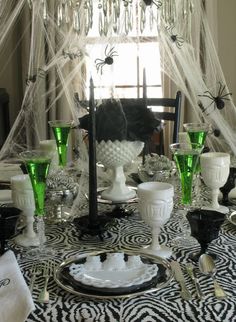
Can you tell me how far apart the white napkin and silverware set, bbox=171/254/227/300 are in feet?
1.07

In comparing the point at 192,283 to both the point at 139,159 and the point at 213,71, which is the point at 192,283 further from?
the point at 139,159

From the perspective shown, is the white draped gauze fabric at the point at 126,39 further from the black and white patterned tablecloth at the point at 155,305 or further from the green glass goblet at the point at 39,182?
the black and white patterned tablecloth at the point at 155,305

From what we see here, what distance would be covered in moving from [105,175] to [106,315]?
93cm

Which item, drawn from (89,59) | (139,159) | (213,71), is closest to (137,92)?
(139,159)

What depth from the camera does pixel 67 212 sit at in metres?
1.60

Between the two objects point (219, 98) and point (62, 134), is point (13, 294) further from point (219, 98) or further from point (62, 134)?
point (219, 98)

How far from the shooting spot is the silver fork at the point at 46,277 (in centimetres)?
106

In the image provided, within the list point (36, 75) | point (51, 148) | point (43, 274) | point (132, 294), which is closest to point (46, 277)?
point (43, 274)

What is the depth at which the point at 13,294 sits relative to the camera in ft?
3.46

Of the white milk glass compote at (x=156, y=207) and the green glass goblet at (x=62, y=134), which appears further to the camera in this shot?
the green glass goblet at (x=62, y=134)

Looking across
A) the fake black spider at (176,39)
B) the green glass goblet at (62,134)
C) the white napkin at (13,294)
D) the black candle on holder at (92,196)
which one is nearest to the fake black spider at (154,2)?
the fake black spider at (176,39)

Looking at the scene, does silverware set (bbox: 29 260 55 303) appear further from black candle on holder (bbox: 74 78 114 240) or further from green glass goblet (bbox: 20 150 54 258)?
black candle on holder (bbox: 74 78 114 240)

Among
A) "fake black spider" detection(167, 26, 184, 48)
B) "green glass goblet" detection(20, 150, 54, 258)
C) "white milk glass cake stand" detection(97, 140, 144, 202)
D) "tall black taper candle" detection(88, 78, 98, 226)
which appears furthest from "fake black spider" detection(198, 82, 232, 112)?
"green glass goblet" detection(20, 150, 54, 258)

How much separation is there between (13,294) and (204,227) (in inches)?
18.7
